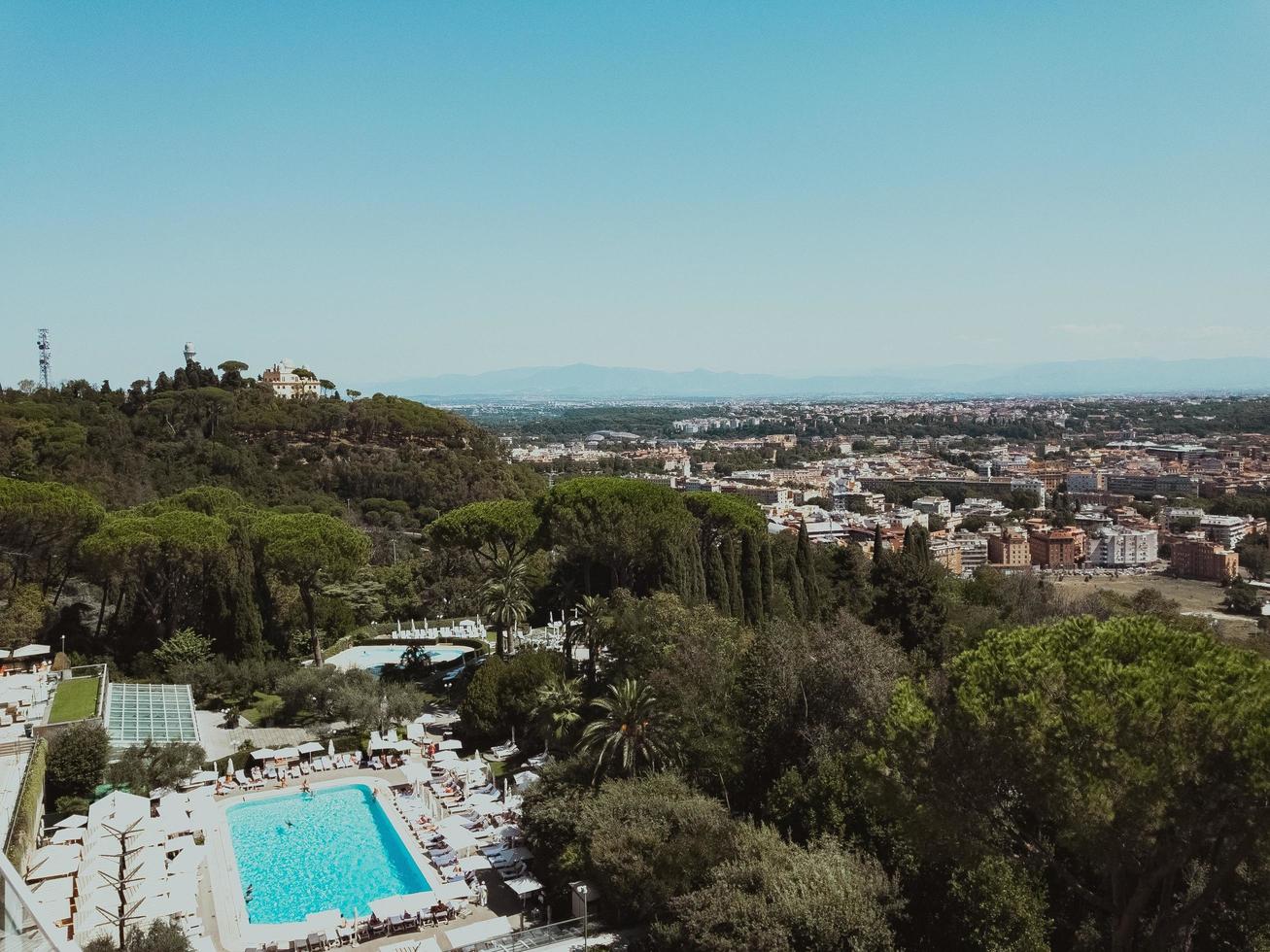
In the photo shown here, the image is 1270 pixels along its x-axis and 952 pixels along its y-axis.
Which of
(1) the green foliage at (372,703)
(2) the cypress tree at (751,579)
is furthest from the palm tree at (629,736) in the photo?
(2) the cypress tree at (751,579)

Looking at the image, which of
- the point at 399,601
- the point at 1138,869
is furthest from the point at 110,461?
the point at 1138,869

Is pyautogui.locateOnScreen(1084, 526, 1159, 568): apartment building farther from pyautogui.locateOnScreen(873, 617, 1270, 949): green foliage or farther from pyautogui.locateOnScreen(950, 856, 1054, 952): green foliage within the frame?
pyautogui.locateOnScreen(950, 856, 1054, 952): green foliage

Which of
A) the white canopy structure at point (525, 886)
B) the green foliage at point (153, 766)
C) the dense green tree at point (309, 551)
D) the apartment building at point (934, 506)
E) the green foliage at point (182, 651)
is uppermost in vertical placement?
the dense green tree at point (309, 551)

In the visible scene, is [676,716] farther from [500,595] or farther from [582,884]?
[500,595]

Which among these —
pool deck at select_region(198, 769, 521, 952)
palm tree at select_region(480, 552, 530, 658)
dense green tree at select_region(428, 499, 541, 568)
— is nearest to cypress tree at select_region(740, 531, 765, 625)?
dense green tree at select_region(428, 499, 541, 568)

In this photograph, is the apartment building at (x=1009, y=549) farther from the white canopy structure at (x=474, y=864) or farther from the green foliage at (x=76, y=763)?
the green foliage at (x=76, y=763)

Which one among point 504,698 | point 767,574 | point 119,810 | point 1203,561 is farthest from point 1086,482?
point 119,810
